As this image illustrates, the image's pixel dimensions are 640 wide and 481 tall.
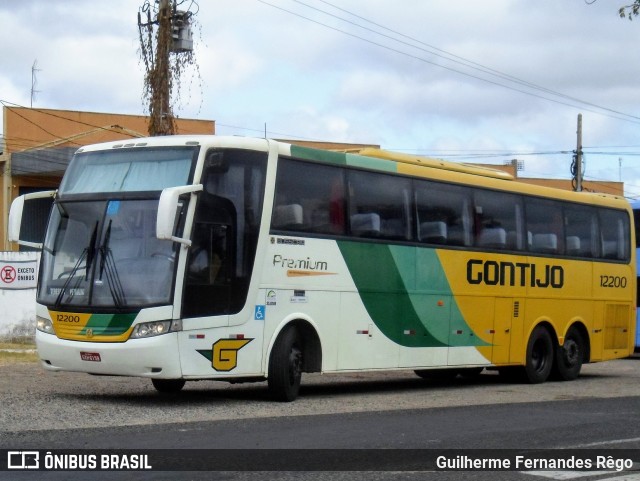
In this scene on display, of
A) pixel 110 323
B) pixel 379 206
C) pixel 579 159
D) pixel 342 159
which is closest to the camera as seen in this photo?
pixel 110 323

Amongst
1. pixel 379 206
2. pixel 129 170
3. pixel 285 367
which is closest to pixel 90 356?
pixel 129 170

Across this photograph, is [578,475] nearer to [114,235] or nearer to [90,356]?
[90,356]

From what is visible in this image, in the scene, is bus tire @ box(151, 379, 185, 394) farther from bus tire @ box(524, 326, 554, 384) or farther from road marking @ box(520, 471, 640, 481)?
road marking @ box(520, 471, 640, 481)

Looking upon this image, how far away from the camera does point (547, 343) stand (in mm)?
20641

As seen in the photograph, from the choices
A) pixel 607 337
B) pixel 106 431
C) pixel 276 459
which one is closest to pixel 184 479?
pixel 276 459

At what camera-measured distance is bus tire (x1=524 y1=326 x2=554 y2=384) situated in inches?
800

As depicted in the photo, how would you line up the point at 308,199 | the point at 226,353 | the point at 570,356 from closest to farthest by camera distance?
the point at 226,353, the point at 308,199, the point at 570,356

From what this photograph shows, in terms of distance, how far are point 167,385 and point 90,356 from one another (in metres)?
2.54

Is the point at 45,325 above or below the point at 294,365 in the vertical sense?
above

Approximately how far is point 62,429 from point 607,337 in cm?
1356

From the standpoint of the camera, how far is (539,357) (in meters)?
20.7

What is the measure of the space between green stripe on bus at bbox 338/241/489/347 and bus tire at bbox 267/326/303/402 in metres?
1.68

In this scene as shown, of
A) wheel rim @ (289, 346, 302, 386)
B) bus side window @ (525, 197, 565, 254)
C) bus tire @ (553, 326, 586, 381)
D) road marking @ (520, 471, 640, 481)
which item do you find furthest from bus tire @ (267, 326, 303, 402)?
bus tire @ (553, 326, 586, 381)

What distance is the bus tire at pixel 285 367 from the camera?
1478cm
